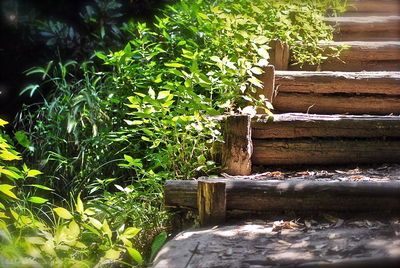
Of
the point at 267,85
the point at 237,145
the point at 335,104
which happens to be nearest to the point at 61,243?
the point at 237,145

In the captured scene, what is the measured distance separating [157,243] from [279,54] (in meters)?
1.96

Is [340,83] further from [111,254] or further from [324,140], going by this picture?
[111,254]

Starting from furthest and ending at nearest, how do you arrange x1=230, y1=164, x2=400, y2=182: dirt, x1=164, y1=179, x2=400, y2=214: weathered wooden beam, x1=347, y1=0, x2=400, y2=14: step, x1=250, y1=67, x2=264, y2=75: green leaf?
x1=347, y1=0, x2=400, y2=14: step, x1=250, y1=67, x2=264, y2=75: green leaf, x1=230, y1=164, x2=400, y2=182: dirt, x1=164, y1=179, x2=400, y2=214: weathered wooden beam

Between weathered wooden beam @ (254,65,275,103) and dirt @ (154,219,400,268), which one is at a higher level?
weathered wooden beam @ (254,65,275,103)

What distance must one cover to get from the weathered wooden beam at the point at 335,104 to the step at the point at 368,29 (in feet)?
4.19

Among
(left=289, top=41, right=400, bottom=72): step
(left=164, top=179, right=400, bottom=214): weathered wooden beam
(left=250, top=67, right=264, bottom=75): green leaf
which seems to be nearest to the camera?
(left=164, top=179, right=400, bottom=214): weathered wooden beam

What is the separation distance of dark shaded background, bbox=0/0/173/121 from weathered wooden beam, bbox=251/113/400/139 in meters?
1.84

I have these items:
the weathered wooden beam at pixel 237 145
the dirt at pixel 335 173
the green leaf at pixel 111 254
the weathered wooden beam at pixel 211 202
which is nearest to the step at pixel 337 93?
the dirt at pixel 335 173

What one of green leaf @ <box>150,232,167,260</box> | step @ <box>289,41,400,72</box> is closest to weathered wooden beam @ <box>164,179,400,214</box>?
green leaf @ <box>150,232,167,260</box>

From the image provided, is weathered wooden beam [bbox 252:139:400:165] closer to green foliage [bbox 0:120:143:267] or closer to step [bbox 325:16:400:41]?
green foliage [bbox 0:120:143:267]

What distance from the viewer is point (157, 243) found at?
2.48 m

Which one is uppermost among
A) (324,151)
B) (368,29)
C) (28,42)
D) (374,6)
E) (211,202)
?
(374,6)

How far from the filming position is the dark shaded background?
4.35 metres

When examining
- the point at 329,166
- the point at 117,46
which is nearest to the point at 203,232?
the point at 329,166
